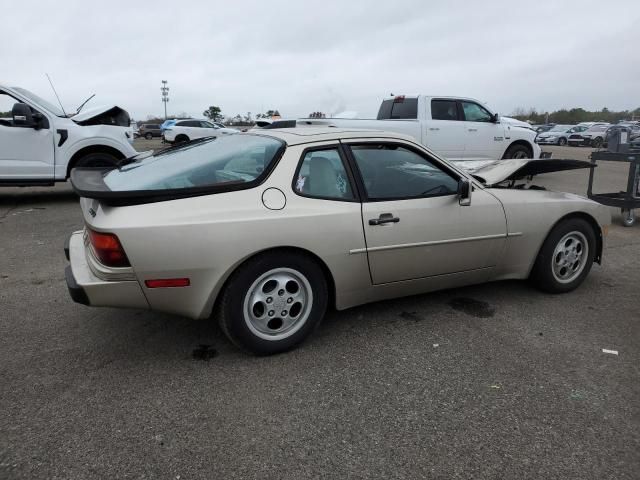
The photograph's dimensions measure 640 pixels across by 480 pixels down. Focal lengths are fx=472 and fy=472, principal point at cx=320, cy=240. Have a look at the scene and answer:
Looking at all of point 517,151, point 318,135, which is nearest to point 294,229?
point 318,135

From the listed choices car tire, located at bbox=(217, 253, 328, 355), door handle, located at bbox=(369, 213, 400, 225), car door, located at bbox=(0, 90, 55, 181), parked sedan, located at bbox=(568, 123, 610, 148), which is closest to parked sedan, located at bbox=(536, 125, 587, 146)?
parked sedan, located at bbox=(568, 123, 610, 148)

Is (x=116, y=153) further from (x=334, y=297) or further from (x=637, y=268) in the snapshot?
(x=637, y=268)

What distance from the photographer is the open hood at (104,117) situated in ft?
25.7

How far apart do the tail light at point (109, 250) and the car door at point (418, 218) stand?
4.82 feet

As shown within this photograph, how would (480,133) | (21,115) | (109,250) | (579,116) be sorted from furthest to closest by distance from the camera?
(579,116)
(480,133)
(21,115)
(109,250)

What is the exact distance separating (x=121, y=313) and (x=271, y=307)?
1354mm

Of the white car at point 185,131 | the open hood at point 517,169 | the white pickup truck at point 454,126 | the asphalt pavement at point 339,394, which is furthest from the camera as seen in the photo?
the white car at point 185,131

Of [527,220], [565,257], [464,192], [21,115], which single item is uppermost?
[21,115]

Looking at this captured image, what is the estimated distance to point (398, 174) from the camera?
3375 mm

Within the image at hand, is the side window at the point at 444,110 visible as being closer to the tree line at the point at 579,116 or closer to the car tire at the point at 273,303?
the car tire at the point at 273,303

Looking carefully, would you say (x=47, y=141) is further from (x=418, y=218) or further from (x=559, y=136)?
(x=559, y=136)

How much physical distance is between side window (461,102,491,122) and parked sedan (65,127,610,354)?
693cm

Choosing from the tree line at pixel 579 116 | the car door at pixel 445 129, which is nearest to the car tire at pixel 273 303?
the car door at pixel 445 129

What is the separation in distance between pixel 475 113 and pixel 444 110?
2.93 ft
